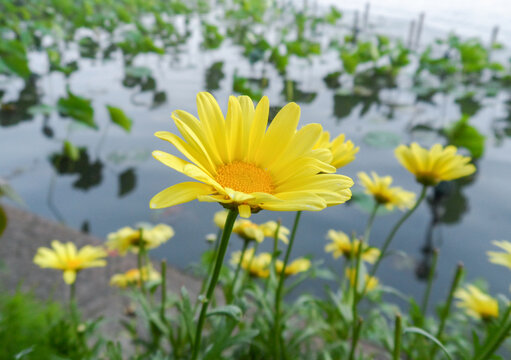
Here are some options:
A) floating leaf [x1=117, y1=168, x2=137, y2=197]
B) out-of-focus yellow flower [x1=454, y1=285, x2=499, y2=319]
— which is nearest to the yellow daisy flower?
out-of-focus yellow flower [x1=454, y1=285, x2=499, y2=319]

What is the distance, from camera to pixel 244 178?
437 mm

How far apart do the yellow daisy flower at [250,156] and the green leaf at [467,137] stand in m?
2.07

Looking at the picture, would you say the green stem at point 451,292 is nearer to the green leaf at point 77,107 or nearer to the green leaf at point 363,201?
the green leaf at point 363,201

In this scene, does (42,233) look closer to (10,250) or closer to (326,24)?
(10,250)

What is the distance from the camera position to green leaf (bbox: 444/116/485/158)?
2230 millimetres

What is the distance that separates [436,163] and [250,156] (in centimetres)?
45

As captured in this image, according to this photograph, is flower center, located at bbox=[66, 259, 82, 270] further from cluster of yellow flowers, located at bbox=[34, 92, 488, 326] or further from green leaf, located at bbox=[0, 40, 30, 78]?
green leaf, located at bbox=[0, 40, 30, 78]

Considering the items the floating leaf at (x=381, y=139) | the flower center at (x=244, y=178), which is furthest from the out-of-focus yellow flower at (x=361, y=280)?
the floating leaf at (x=381, y=139)

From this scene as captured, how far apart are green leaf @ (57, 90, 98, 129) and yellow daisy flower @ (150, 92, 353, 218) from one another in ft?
6.04

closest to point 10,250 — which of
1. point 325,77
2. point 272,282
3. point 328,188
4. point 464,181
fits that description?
point 272,282

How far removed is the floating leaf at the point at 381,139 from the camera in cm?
277

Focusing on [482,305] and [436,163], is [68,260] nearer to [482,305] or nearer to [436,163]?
[436,163]

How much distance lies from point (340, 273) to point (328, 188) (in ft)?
4.79

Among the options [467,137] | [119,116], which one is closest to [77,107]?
[119,116]
